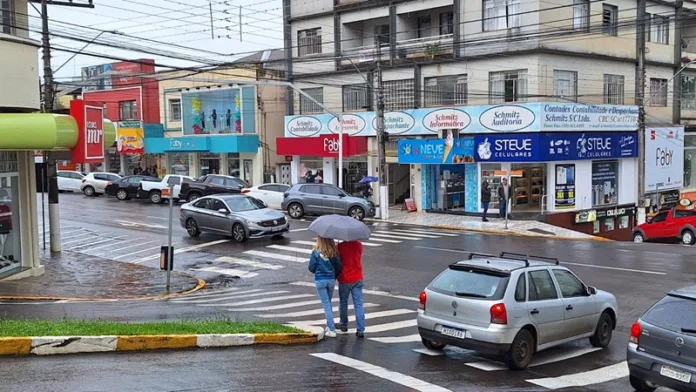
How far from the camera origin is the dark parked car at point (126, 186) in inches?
1677

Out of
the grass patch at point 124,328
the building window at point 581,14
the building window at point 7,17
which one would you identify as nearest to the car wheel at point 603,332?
the grass patch at point 124,328

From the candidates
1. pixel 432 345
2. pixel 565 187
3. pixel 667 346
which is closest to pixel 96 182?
pixel 565 187

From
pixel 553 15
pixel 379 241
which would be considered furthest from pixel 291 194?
pixel 553 15

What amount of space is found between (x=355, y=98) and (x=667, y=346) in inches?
1385

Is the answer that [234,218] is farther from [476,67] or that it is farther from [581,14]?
[581,14]

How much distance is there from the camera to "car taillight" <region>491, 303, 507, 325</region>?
9805mm

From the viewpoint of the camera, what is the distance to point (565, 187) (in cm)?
3497

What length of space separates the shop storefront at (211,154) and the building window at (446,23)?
14379mm

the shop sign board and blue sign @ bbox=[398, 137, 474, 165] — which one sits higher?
the shop sign board

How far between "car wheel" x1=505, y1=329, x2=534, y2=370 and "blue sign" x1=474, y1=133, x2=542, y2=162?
2384 cm

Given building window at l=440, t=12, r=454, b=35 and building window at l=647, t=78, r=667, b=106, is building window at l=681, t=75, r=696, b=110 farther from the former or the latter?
building window at l=440, t=12, r=454, b=35

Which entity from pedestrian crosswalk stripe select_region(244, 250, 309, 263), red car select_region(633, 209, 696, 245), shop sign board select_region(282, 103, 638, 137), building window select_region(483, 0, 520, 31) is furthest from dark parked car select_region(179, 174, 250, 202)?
red car select_region(633, 209, 696, 245)

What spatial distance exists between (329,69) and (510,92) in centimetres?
1264

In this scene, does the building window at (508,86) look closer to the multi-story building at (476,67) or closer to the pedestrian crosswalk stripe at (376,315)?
the multi-story building at (476,67)
